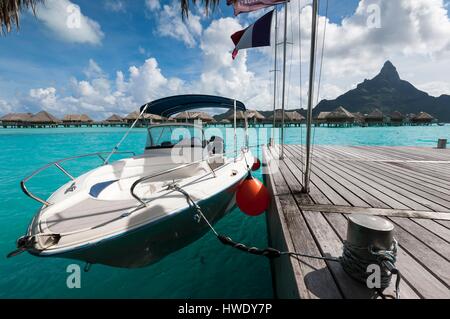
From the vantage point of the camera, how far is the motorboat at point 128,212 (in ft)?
7.53

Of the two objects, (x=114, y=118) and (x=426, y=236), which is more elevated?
(x=114, y=118)

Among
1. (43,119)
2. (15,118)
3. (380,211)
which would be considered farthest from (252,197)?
(15,118)

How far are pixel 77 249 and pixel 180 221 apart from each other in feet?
4.14

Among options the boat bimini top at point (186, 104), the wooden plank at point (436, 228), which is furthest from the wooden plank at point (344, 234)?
the boat bimini top at point (186, 104)

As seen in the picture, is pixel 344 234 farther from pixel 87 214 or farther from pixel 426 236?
pixel 87 214

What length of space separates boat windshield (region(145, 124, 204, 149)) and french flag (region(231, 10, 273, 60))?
8.98ft

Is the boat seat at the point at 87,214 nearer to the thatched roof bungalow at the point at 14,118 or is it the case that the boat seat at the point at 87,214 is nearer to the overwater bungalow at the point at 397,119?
the thatched roof bungalow at the point at 14,118

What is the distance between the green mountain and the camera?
134 meters

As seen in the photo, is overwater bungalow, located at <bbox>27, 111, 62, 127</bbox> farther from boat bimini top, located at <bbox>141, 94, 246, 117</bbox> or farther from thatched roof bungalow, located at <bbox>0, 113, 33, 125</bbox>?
boat bimini top, located at <bbox>141, 94, 246, 117</bbox>

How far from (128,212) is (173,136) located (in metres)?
3.15

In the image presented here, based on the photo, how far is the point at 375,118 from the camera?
5881 cm

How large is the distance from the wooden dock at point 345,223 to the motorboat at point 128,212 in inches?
55.4

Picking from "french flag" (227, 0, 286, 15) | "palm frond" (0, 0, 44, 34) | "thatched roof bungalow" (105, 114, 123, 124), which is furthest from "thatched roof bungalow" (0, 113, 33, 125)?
"french flag" (227, 0, 286, 15)
